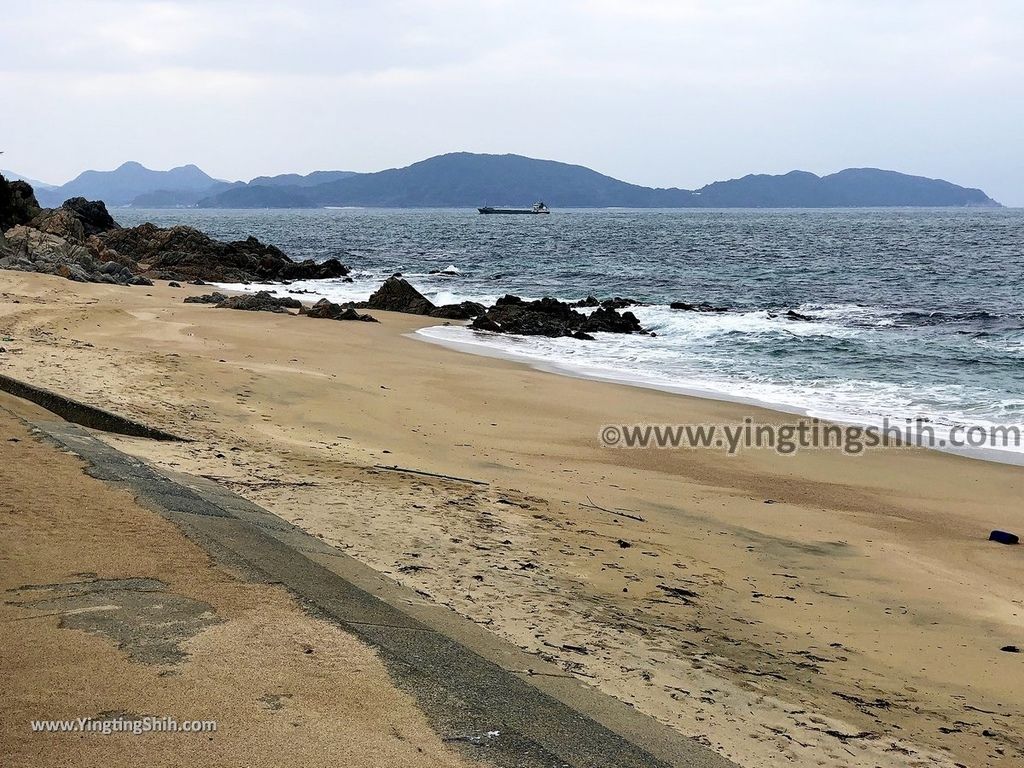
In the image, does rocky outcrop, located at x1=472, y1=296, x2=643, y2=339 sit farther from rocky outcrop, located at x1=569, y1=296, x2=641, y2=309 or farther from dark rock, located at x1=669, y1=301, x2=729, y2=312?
dark rock, located at x1=669, y1=301, x2=729, y2=312

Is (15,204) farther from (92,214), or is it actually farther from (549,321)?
(549,321)

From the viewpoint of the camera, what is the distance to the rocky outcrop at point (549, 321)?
2112cm

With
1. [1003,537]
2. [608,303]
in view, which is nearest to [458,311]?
[608,303]

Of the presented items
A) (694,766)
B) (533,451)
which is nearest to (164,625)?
(694,766)

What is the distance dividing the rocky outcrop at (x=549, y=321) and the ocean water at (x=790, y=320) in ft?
2.11

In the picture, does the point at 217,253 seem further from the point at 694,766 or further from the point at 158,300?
the point at 694,766

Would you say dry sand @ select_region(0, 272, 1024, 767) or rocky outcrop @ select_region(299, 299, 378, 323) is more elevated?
rocky outcrop @ select_region(299, 299, 378, 323)

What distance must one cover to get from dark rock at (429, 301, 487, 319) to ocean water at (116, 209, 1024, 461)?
7.51 ft

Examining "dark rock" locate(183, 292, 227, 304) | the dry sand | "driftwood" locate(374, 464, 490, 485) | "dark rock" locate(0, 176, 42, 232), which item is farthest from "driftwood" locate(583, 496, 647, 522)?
"dark rock" locate(0, 176, 42, 232)

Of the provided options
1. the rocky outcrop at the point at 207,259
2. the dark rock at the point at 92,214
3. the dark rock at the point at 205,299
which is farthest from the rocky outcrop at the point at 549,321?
the dark rock at the point at 92,214

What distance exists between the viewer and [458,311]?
78.8ft

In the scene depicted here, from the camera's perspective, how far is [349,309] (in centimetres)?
2123

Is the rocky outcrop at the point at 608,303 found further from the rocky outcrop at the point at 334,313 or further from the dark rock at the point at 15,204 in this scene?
the dark rock at the point at 15,204

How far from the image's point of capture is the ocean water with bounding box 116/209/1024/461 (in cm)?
1449
